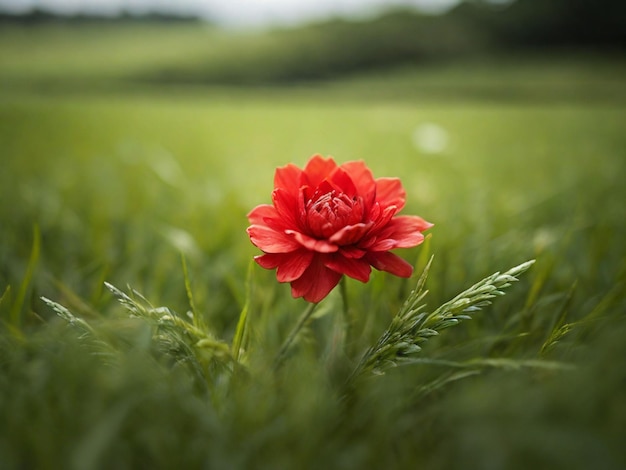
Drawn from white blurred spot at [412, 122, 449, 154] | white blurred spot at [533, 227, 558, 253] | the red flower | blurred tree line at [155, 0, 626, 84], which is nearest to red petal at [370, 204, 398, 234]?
the red flower

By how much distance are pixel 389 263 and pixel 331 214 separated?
0.08 metres

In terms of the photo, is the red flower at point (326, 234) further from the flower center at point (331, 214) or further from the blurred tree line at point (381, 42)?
the blurred tree line at point (381, 42)

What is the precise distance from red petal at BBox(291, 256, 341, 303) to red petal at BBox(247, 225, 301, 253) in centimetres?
3

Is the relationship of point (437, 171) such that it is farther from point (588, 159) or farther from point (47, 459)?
point (47, 459)

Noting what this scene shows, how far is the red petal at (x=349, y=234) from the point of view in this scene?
1.34 feet

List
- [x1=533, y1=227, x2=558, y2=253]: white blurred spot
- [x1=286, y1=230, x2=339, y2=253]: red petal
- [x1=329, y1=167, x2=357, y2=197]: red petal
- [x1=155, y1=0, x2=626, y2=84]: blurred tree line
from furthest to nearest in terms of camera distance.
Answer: [x1=155, y1=0, x2=626, y2=84]: blurred tree line < [x1=533, y1=227, x2=558, y2=253]: white blurred spot < [x1=329, y1=167, x2=357, y2=197]: red petal < [x1=286, y1=230, x2=339, y2=253]: red petal

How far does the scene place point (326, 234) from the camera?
44cm

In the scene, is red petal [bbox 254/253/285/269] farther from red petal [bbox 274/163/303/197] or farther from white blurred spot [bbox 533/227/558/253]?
white blurred spot [bbox 533/227/558/253]

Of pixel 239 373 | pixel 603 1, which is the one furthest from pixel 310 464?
pixel 603 1

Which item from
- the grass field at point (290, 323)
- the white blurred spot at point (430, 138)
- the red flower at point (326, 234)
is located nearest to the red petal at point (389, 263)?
the red flower at point (326, 234)

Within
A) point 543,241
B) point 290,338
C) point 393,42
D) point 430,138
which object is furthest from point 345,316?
point 393,42

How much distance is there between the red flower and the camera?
1.38 feet

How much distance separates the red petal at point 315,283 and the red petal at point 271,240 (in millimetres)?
29

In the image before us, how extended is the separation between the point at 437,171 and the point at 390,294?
3.94 ft
